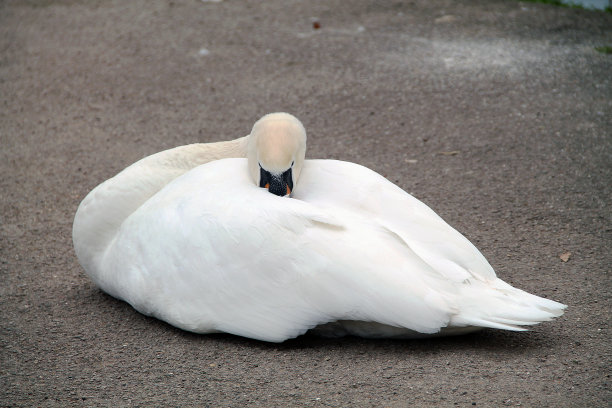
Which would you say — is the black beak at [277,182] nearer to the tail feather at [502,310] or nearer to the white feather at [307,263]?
the white feather at [307,263]

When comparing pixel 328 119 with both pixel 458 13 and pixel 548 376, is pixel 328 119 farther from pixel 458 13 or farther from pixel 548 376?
pixel 548 376

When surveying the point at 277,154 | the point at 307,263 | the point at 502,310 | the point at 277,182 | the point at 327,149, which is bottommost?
the point at 327,149

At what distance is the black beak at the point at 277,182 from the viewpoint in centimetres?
348

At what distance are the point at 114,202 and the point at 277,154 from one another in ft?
3.17

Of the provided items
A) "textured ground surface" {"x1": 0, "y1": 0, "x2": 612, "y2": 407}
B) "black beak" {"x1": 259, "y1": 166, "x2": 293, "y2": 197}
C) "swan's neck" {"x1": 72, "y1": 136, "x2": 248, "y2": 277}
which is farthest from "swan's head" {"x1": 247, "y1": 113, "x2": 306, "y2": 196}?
"textured ground surface" {"x1": 0, "y1": 0, "x2": 612, "y2": 407}

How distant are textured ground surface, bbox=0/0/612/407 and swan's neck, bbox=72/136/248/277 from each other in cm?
31

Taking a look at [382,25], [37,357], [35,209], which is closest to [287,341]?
[37,357]

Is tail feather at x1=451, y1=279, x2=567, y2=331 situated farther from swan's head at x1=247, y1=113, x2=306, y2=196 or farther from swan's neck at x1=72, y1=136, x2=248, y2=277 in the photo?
swan's neck at x1=72, y1=136, x2=248, y2=277

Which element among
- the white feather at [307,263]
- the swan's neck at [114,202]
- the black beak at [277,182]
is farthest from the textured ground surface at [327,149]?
the black beak at [277,182]

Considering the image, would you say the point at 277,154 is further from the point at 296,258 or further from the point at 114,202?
the point at 114,202

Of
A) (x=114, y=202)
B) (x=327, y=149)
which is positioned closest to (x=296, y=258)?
(x=114, y=202)

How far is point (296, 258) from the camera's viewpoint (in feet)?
10.7

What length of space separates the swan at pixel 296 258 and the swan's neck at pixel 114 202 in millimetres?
163

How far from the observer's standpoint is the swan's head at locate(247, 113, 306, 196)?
11.5 ft
